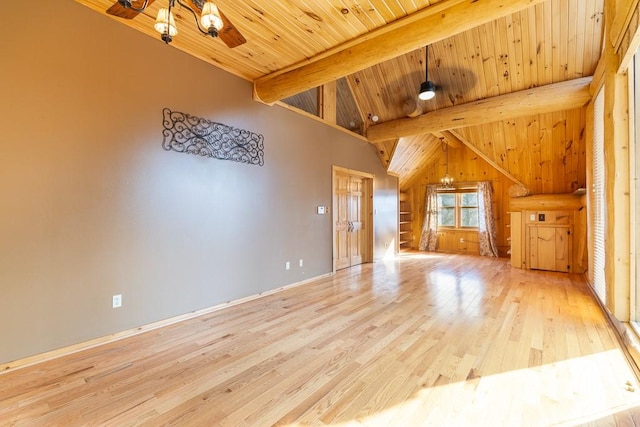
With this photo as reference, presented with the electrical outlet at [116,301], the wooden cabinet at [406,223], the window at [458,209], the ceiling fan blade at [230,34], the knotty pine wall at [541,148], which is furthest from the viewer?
the wooden cabinet at [406,223]

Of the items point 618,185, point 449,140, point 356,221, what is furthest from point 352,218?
point 618,185

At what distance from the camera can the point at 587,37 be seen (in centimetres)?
387

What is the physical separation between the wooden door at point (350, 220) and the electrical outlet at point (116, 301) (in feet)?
11.9

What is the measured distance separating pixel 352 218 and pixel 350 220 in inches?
3.7

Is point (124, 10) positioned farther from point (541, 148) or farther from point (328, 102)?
point (541, 148)

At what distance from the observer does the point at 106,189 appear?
8.66ft

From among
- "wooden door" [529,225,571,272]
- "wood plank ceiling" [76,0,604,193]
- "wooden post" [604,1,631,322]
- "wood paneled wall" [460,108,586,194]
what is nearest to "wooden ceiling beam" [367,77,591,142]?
"wood plank ceiling" [76,0,604,193]

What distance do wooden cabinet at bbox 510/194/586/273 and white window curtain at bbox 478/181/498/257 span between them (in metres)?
1.87

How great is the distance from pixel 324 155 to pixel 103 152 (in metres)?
3.40

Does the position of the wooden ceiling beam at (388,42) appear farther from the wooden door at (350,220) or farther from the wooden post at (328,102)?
the wooden door at (350,220)

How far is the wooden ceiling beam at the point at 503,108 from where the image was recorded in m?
4.27

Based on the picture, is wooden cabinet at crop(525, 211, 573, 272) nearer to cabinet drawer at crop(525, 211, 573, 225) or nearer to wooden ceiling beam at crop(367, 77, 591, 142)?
cabinet drawer at crop(525, 211, 573, 225)

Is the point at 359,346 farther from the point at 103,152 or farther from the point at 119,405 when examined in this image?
the point at 103,152

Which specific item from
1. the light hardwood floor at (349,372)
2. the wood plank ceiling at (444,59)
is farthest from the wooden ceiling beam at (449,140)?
the light hardwood floor at (349,372)
